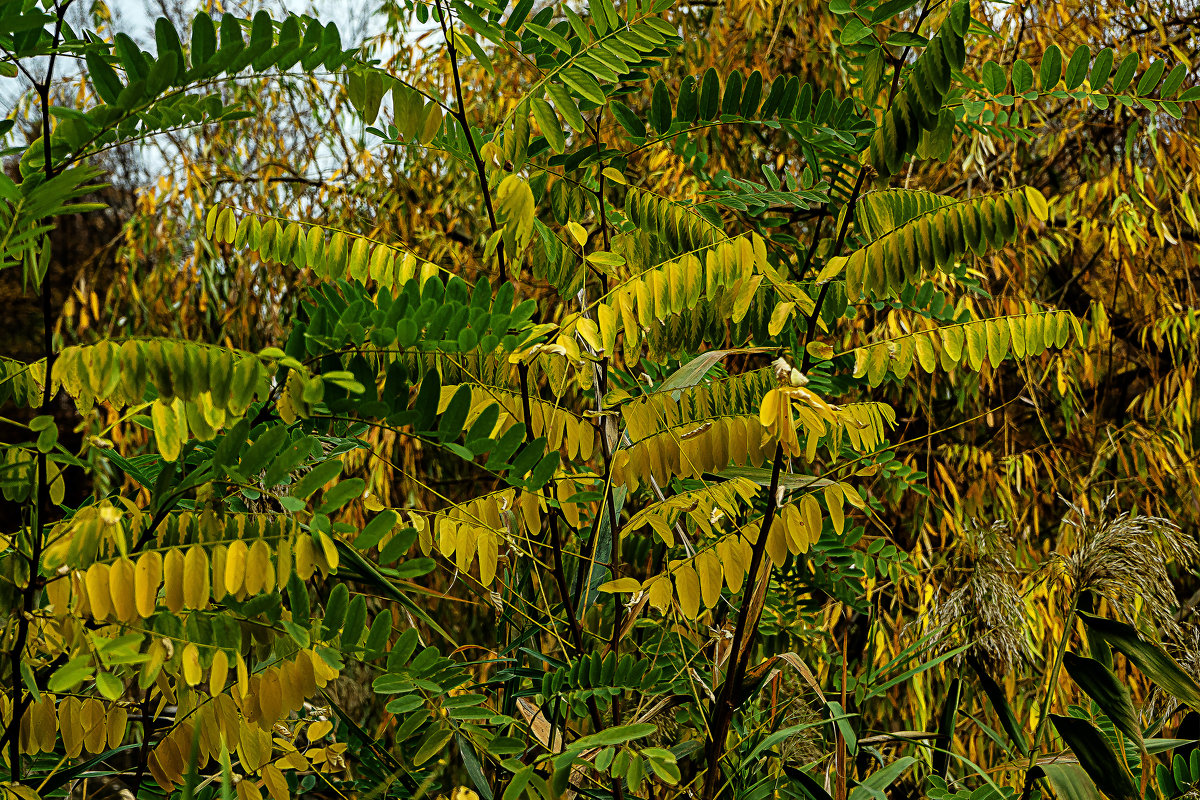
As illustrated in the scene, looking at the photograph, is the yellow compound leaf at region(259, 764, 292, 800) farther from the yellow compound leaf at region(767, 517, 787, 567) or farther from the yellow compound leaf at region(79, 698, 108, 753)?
the yellow compound leaf at region(767, 517, 787, 567)

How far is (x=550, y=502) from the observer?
862 mm

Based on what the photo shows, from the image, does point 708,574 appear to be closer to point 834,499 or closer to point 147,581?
point 834,499

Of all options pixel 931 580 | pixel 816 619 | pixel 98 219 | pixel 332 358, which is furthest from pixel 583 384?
pixel 98 219

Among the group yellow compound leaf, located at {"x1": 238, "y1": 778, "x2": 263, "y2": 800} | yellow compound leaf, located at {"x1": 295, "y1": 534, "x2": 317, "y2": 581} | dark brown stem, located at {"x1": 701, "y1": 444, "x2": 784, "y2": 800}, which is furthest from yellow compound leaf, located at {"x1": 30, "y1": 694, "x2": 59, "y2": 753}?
dark brown stem, located at {"x1": 701, "y1": 444, "x2": 784, "y2": 800}

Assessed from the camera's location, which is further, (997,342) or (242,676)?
(997,342)

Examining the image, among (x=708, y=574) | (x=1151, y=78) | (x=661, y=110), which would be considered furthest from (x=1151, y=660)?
(x=661, y=110)

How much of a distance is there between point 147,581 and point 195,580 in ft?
0.09

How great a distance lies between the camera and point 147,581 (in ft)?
1.95

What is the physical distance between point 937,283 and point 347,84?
1.50m

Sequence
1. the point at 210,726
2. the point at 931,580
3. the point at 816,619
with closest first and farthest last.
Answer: the point at 210,726 → the point at 816,619 → the point at 931,580

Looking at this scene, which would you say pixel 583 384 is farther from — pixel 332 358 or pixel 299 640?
pixel 299 640

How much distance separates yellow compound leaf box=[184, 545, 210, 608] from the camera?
23.9 inches

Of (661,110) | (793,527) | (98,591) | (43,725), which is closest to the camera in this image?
(98,591)

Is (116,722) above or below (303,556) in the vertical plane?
below
